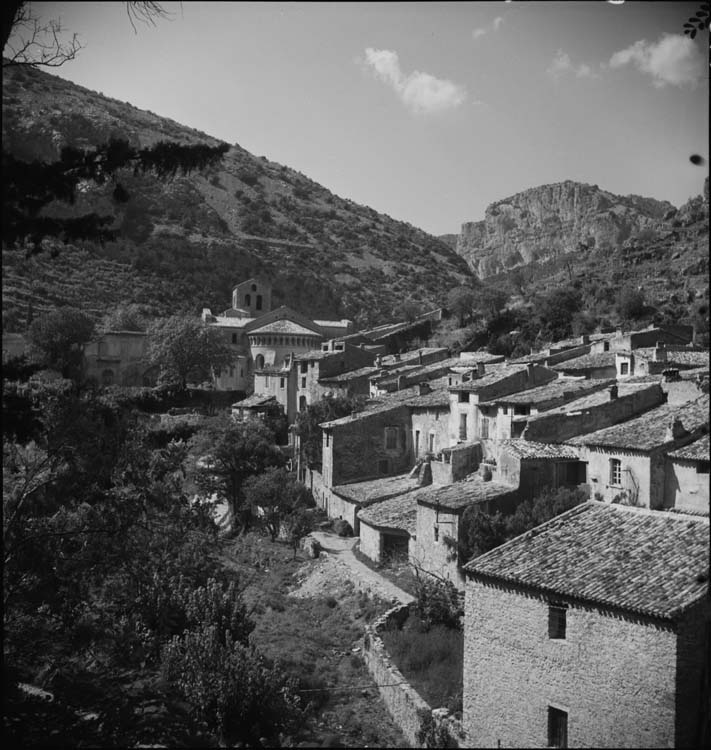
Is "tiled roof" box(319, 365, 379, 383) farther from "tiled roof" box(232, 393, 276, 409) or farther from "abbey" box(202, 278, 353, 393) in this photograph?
"abbey" box(202, 278, 353, 393)

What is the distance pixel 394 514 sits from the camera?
1003 inches

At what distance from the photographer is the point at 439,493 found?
22.3 metres

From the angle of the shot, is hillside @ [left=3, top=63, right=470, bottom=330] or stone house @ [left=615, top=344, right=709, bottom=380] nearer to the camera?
stone house @ [left=615, top=344, right=709, bottom=380]

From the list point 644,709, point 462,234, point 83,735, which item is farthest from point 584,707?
point 462,234

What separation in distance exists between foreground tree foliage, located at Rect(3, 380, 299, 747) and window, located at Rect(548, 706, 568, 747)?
5225mm

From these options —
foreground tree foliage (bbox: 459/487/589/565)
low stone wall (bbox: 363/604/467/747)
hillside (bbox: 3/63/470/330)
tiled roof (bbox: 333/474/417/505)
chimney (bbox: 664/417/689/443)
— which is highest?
hillside (bbox: 3/63/470/330)

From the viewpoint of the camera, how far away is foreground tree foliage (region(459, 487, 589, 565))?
739 inches

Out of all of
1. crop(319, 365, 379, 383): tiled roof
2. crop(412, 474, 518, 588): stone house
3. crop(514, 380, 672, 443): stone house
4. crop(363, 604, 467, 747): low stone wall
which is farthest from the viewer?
crop(319, 365, 379, 383): tiled roof

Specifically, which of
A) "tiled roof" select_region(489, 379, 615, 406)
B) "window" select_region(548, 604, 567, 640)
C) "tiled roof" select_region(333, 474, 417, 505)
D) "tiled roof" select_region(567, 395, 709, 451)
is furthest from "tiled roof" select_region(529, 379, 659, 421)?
"window" select_region(548, 604, 567, 640)

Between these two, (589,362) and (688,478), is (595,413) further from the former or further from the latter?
(589,362)

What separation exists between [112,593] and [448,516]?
8.71 meters

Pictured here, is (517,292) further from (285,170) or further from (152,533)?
(285,170)

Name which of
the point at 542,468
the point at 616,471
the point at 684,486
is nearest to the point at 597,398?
the point at 542,468

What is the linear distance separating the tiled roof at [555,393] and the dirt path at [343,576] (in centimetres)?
723
